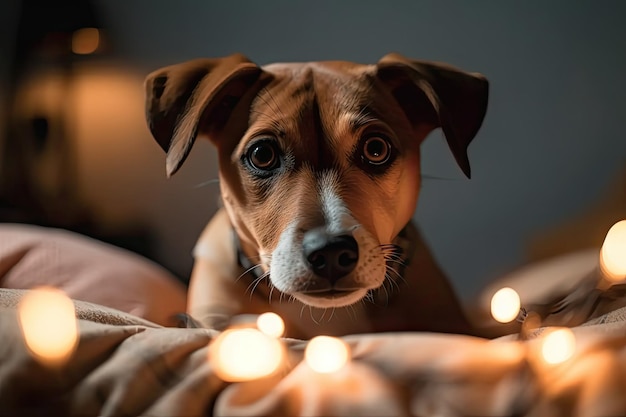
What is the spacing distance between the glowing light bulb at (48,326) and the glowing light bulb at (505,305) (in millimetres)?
876

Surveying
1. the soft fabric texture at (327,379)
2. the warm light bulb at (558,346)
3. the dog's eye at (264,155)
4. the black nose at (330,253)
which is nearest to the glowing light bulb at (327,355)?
the soft fabric texture at (327,379)

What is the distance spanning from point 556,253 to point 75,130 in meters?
1.24

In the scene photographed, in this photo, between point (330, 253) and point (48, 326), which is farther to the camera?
point (330, 253)

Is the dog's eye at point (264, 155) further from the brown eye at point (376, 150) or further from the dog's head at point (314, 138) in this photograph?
the brown eye at point (376, 150)

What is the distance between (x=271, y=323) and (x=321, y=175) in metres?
0.34

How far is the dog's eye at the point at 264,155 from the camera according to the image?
4.37ft

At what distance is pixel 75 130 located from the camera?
1697mm

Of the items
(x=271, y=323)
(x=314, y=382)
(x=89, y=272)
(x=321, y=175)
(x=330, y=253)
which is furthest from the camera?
(x=89, y=272)

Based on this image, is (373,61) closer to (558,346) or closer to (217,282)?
(217,282)

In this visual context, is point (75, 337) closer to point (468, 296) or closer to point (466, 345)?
point (466, 345)

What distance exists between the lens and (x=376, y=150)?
1347mm

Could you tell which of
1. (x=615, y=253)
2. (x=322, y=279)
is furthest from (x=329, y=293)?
(x=615, y=253)

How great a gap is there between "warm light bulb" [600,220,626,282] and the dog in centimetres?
32

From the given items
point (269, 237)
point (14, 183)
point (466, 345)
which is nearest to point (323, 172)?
point (269, 237)
